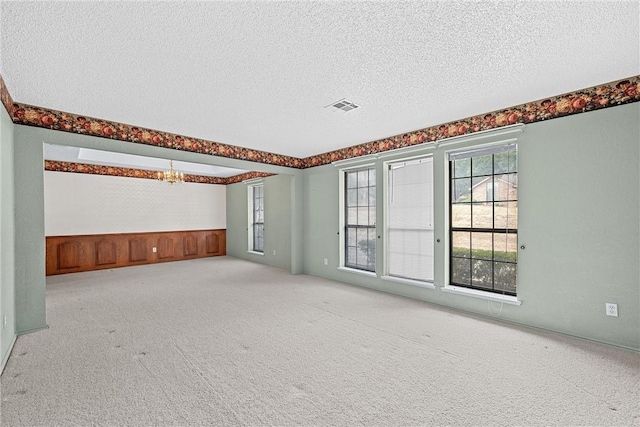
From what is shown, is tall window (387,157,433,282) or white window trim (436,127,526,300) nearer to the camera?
white window trim (436,127,526,300)

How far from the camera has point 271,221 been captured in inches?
283

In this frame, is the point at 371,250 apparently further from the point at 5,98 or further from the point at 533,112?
the point at 5,98

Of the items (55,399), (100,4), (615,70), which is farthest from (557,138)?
(55,399)

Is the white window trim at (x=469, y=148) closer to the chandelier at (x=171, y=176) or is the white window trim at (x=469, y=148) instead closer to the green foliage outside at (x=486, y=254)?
the green foliage outside at (x=486, y=254)

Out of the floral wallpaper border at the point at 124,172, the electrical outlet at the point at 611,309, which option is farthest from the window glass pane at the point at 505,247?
the floral wallpaper border at the point at 124,172

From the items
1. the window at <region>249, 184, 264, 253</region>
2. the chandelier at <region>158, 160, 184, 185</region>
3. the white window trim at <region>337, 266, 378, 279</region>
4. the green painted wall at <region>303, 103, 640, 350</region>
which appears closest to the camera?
the green painted wall at <region>303, 103, 640, 350</region>

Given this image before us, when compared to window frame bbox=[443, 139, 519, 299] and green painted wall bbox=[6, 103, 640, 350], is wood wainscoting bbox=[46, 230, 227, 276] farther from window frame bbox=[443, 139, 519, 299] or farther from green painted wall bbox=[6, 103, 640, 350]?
window frame bbox=[443, 139, 519, 299]

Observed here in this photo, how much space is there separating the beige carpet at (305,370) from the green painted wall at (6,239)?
0.74ft

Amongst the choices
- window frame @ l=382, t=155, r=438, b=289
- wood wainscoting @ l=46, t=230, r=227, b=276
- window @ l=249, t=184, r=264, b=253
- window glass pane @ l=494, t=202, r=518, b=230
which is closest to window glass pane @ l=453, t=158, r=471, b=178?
window frame @ l=382, t=155, r=438, b=289

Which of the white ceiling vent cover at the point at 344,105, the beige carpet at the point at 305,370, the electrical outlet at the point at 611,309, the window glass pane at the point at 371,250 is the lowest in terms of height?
the beige carpet at the point at 305,370

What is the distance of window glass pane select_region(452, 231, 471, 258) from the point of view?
3846 millimetres

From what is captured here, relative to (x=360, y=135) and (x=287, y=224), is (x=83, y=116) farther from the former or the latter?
(x=287, y=224)

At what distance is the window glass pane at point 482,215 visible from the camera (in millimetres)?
3654

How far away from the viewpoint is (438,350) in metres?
2.66
